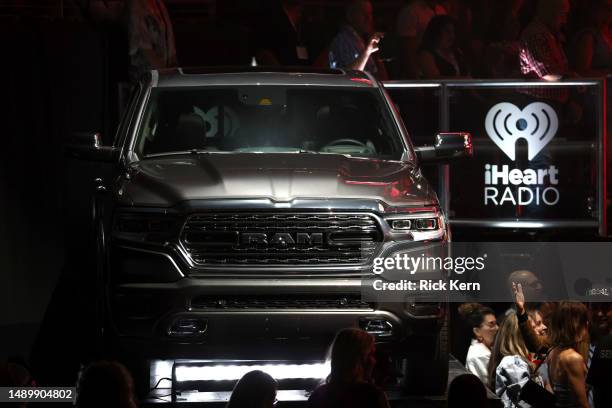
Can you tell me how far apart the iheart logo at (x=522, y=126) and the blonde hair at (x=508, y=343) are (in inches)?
99.9

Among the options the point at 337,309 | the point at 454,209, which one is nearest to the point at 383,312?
the point at 337,309

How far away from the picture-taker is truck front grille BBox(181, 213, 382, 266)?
7332 millimetres

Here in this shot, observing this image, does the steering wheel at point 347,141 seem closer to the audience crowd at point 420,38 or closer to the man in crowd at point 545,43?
the audience crowd at point 420,38

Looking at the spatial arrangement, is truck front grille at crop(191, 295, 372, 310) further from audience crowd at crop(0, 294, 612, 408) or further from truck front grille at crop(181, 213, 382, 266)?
audience crowd at crop(0, 294, 612, 408)

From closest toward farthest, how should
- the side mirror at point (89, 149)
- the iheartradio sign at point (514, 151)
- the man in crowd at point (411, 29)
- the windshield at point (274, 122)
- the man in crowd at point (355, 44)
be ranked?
the side mirror at point (89, 149) → the windshield at point (274, 122) → the iheartradio sign at point (514, 151) → the man in crowd at point (355, 44) → the man in crowd at point (411, 29)

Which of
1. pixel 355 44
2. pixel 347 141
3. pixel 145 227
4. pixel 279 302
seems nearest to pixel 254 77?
pixel 347 141

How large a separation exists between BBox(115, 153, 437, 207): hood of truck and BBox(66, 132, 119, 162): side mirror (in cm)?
25

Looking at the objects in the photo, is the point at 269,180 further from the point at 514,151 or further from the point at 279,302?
the point at 514,151

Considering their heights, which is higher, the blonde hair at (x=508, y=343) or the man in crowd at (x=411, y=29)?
the man in crowd at (x=411, y=29)

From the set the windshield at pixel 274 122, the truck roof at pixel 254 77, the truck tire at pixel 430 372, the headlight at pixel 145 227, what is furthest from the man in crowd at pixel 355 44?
the headlight at pixel 145 227

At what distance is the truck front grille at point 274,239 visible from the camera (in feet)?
24.1

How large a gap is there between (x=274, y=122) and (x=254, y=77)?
384 millimetres

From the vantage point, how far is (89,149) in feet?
27.4

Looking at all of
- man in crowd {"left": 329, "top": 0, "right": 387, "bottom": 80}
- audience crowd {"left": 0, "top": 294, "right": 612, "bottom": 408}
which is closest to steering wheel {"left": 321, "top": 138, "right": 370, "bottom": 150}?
A: audience crowd {"left": 0, "top": 294, "right": 612, "bottom": 408}
